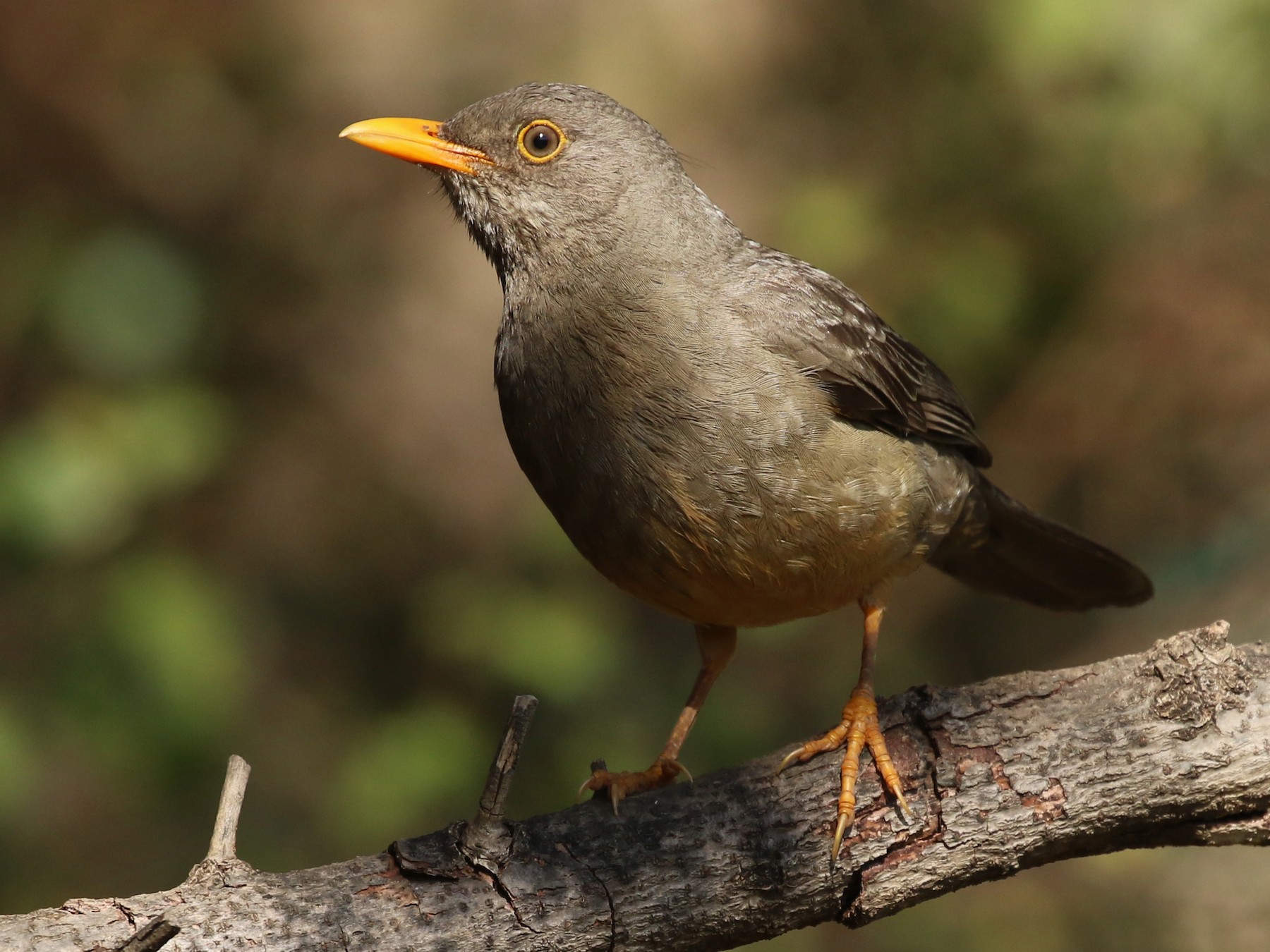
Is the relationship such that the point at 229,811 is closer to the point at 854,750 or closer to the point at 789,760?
the point at 789,760

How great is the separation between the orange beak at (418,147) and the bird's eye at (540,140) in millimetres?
136

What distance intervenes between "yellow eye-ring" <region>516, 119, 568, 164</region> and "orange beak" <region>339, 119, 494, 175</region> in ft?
0.44

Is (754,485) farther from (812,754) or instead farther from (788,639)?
(788,639)

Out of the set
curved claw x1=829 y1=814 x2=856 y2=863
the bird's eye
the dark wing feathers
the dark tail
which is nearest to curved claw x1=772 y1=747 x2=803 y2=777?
curved claw x1=829 y1=814 x2=856 y2=863

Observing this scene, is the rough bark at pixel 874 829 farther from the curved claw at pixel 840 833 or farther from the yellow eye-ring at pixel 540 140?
the yellow eye-ring at pixel 540 140

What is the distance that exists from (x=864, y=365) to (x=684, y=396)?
846 mm

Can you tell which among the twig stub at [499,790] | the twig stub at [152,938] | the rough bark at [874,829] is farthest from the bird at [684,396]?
the twig stub at [152,938]

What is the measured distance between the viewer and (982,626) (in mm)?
7457

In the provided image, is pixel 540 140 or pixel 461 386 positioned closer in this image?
pixel 540 140

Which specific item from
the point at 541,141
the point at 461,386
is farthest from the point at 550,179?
the point at 461,386

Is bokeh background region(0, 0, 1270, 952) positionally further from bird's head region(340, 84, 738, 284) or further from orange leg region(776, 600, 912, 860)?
bird's head region(340, 84, 738, 284)

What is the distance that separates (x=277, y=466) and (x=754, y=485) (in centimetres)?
482

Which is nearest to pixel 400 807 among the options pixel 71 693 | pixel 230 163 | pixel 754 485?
pixel 71 693

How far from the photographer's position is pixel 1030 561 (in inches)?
215
